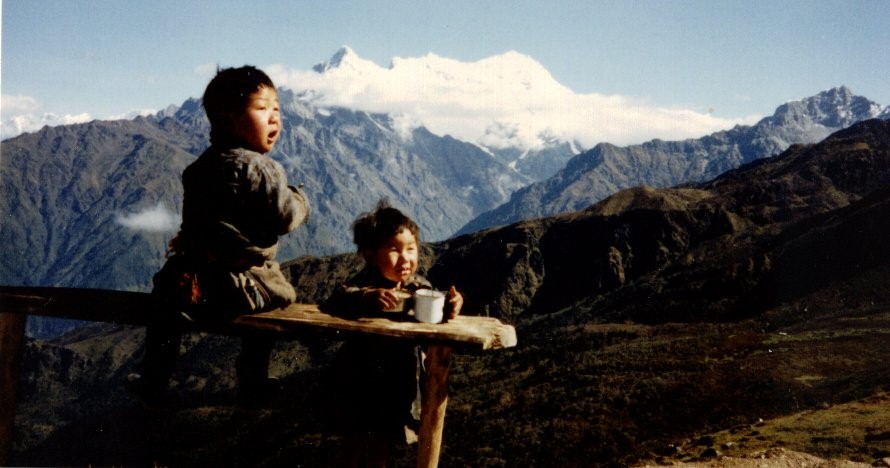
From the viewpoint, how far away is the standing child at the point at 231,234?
355 cm

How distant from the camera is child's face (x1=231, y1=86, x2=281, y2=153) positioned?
12.5ft

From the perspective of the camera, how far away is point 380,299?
355 centimetres

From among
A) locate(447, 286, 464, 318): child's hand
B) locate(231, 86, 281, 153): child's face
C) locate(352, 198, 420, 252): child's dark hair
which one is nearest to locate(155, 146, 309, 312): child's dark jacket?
locate(231, 86, 281, 153): child's face

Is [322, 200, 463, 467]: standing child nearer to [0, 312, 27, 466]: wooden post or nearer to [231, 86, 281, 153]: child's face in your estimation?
[231, 86, 281, 153]: child's face

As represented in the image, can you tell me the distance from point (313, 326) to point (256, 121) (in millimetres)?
1438

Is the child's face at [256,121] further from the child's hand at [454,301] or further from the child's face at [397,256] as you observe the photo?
the child's hand at [454,301]

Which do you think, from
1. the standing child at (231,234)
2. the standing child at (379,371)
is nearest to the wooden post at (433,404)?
the standing child at (379,371)

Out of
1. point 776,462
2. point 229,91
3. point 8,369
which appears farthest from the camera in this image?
point 776,462

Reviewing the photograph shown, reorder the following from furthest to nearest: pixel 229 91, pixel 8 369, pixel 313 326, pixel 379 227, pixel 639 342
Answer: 1. pixel 639 342
2. pixel 8 369
3. pixel 379 227
4. pixel 229 91
5. pixel 313 326

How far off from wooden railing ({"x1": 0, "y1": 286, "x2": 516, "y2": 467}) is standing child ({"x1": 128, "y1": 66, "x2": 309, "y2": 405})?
0.51ft

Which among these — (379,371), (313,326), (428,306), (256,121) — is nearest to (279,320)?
(313,326)

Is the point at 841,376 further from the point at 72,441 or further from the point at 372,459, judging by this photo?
the point at 72,441

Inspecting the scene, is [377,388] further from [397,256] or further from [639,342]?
[639,342]

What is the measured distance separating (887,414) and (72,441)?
10326cm
